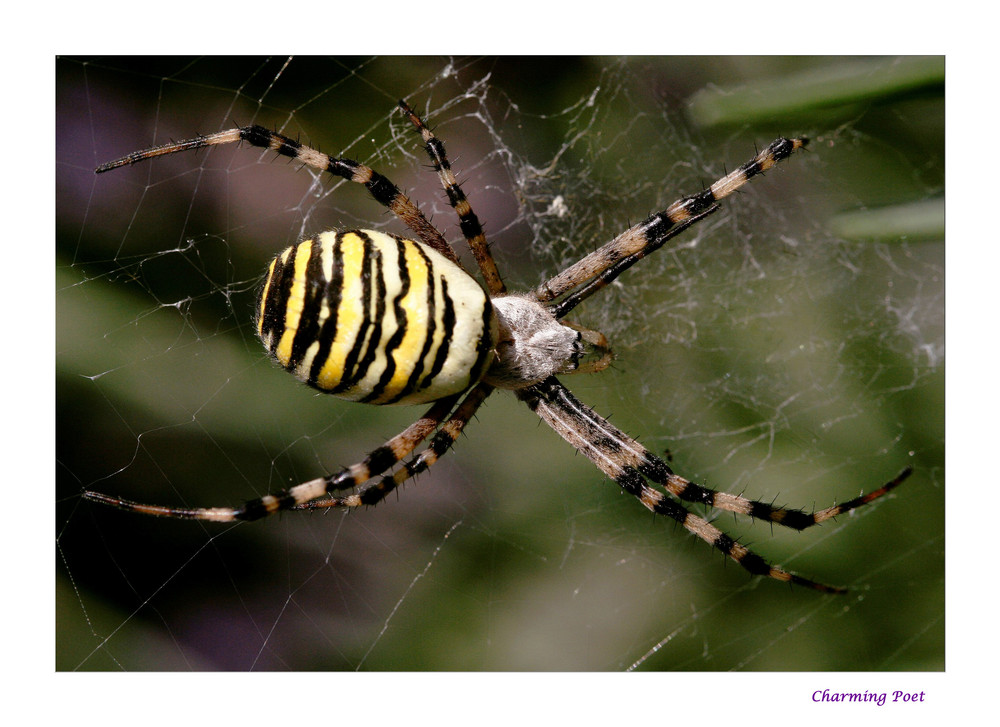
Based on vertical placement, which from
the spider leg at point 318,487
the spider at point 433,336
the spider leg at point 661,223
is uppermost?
the spider leg at point 661,223

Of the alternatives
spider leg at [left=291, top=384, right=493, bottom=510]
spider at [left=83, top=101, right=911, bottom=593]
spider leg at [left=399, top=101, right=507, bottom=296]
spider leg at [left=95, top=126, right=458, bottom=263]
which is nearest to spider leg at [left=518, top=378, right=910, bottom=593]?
spider at [left=83, top=101, right=911, bottom=593]

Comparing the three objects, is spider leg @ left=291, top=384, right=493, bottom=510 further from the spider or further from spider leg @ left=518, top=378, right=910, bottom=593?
spider leg @ left=518, top=378, right=910, bottom=593

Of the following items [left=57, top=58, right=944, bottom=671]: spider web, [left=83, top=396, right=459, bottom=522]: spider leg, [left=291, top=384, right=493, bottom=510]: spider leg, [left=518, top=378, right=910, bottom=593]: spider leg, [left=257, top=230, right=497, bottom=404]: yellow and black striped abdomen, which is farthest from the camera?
[left=57, top=58, right=944, bottom=671]: spider web

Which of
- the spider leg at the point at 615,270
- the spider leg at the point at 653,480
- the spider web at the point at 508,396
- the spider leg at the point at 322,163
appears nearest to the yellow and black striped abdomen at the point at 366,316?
the spider leg at the point at 322,163

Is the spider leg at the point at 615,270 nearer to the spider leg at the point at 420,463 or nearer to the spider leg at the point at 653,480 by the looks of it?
the spider leg at the point at 653,480

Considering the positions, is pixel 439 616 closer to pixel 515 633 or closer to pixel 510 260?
pixel 515 633

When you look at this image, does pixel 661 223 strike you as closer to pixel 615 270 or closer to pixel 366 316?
pixel 615 270
